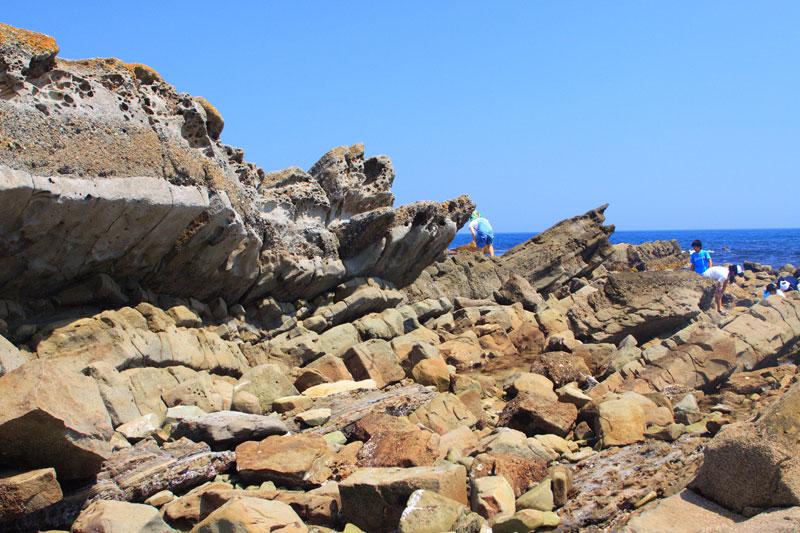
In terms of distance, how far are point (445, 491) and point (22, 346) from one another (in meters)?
6.38

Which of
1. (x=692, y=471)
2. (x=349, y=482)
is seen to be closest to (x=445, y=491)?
(x=349, y=482)

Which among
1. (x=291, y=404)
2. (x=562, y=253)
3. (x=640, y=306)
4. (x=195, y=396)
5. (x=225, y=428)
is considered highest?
(x=562, y=253)

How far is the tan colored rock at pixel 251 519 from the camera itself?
6.55 meters

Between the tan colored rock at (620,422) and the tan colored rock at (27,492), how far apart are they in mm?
6179

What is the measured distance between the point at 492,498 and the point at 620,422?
2.80m

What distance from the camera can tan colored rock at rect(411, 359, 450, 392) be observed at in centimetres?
1290

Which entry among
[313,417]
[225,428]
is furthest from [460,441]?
[225,428]

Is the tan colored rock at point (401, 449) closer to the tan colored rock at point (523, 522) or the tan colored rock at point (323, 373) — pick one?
the tan colored rock at point (523, 522)

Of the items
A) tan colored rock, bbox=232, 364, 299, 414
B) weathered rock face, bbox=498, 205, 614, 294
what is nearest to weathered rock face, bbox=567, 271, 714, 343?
weathered rock face, bbox=498, 205, 614, 294

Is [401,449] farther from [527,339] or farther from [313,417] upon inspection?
[527,339]

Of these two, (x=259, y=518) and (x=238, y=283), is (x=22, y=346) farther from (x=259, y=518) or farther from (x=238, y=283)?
(x=259, y=518)

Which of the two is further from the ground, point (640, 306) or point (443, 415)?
point (640, 306)

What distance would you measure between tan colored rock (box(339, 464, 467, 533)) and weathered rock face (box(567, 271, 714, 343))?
369 inches

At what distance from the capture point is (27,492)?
23.5 feet
